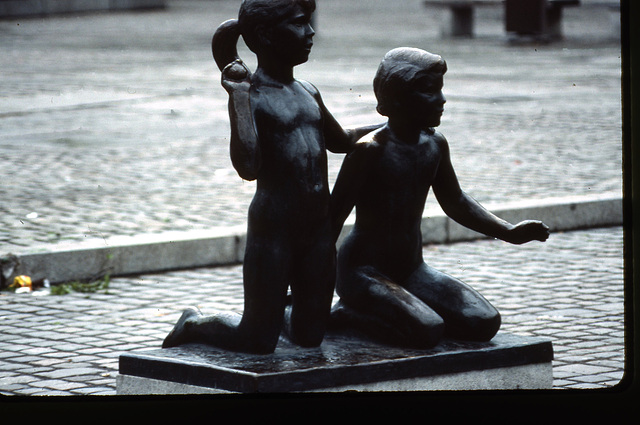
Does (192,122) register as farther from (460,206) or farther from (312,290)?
(312,290)

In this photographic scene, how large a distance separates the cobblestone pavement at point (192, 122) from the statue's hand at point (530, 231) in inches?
141

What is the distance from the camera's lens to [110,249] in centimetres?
708

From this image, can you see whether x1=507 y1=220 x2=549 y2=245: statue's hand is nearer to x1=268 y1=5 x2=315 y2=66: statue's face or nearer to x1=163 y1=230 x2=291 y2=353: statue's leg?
x1=163 y1=230 x2=291 y2=353: statue's leg

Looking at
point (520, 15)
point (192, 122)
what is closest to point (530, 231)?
point (192, 122)

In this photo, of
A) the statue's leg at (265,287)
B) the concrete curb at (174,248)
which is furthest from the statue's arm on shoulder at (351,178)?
the concrete curb at (174,248)

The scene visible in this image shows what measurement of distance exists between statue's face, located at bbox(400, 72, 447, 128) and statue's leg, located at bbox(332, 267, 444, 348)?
23.8 inches

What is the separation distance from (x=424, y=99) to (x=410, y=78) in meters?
0.09

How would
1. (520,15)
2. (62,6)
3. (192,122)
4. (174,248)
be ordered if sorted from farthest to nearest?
(62,6) < (520,15) < (192,122) < (174,248)

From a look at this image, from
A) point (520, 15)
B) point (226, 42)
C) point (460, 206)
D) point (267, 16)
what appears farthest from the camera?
point (520, 15)

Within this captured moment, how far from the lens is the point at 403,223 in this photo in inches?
175

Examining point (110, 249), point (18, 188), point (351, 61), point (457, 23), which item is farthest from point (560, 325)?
point (457, 23)

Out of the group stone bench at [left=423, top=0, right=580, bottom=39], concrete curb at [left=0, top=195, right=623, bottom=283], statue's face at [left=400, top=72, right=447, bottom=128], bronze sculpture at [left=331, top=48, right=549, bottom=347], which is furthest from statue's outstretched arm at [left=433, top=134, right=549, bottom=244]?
stone bench at [left=423, top=0, right=580, bottom=39]

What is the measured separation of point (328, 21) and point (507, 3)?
6655mm

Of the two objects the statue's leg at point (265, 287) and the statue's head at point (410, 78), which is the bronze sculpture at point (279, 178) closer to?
the statue's leg at point (265, 287)
